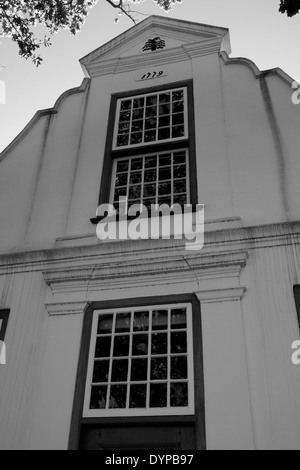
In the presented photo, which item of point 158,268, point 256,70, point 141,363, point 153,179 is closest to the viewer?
point 141,363

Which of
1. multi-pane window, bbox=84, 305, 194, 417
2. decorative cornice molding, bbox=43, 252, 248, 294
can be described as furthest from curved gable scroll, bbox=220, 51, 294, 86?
multi-pane window, bbox=84, 305, 194, 417

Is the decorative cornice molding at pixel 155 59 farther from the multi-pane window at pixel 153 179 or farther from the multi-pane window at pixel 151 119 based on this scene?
the multi-pane window at pixel 153 179

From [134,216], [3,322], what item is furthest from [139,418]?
[134,216]

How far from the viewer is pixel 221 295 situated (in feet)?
18.3

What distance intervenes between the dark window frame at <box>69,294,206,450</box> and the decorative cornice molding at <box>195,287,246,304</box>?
3.8 inches

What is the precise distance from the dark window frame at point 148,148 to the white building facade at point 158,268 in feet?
0.08

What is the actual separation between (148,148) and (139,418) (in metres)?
4.28

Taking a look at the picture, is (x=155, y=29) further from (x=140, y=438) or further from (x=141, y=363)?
(x=140, y=438)

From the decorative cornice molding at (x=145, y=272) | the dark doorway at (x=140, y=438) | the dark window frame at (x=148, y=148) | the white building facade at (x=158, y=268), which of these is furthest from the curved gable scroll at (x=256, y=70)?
the dark doorway at (x=140, y=438)

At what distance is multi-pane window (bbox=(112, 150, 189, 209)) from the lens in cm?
691

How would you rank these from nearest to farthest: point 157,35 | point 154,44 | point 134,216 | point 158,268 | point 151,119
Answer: point 158,268
point 134,216
point 151,119
point 154,44
point 157,35

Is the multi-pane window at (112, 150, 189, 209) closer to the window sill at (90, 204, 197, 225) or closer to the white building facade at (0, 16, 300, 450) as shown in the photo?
the white building facade at (0, 16, 300, 450)

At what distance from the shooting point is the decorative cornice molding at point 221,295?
5.51 meters
